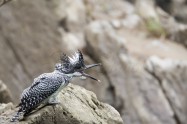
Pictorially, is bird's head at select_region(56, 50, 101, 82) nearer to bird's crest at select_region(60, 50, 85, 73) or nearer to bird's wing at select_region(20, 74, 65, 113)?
bird's crest at select_region(60, 50, 85, 73)

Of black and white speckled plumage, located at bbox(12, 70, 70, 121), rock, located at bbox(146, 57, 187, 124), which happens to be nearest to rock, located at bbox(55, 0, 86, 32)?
rock, located at bbox(146, 57, 187, 124)

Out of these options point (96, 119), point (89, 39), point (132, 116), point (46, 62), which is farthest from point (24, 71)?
point (96, 119)

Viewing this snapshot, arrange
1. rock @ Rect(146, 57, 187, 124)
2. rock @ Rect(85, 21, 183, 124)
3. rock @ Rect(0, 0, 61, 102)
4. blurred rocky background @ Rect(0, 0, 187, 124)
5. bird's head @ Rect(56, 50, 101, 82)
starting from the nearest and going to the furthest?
bird's head @ Rect(56, 50, 101, 82) < rock @ Rect(0, 0, 61, 102) < blurred rocky background @ Rect(0, 0, 187, 124) < rock @ Rect(85, 21, 183, 124) < rock @ Rect(146, 57, 187, 124)

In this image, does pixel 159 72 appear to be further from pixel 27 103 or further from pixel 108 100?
pixel 27 103

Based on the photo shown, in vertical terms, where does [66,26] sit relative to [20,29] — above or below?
above

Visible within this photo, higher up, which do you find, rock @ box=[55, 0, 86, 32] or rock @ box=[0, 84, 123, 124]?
rock @ box=[55, 0, 86, 32]

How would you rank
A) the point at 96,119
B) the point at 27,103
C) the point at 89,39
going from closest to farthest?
the point at 27,103 < the point at 96,119 < the point at 89,39

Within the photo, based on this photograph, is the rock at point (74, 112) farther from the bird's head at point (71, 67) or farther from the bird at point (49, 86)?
the bird's head at point (71, 67)
